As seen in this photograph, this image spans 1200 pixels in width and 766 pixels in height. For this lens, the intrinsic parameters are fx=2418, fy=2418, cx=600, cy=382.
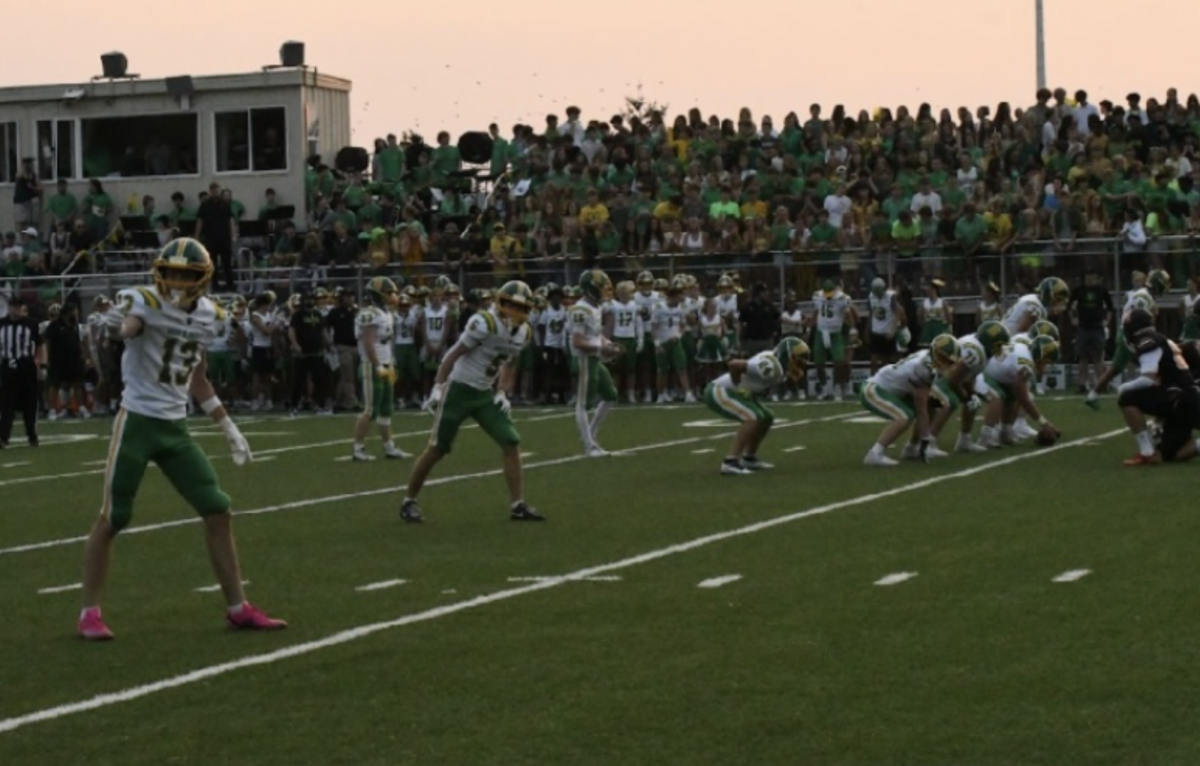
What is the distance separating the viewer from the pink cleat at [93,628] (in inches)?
403

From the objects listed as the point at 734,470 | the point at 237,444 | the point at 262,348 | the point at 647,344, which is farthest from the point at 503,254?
the point at 237,444

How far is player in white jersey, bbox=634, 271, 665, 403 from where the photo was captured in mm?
31328

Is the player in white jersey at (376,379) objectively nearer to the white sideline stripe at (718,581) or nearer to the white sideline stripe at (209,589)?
the white sideline stripe at (209,589)

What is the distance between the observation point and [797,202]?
32.8 meters

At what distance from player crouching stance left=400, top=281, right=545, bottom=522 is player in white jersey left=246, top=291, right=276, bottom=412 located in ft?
56.4

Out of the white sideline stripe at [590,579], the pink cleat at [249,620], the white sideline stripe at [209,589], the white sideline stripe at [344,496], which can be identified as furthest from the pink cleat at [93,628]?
the white sideline stripe at [344,496]

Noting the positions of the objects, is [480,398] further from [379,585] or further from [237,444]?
[237,444]

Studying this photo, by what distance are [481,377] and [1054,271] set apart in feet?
55.2

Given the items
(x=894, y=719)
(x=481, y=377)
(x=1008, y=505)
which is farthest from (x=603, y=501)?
(x=894, y=719)

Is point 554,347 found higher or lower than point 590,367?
lower

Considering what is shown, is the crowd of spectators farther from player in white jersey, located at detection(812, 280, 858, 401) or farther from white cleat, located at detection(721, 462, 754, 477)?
white cleat, located at detection(721, 462, 754, 477)

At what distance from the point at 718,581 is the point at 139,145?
98.5 ft

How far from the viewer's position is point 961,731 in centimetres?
777

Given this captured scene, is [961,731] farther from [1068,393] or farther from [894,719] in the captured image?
[1068,393]
